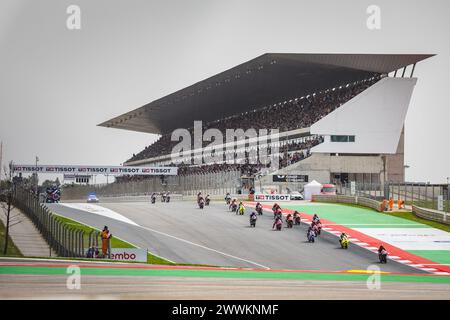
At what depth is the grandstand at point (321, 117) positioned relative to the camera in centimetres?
4125

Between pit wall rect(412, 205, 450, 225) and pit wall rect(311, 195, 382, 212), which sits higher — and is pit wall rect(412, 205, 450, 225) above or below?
below

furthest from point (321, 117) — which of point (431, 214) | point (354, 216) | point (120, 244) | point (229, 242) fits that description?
point (120, 244)

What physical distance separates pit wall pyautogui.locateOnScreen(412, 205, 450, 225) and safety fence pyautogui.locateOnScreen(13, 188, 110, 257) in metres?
12.9

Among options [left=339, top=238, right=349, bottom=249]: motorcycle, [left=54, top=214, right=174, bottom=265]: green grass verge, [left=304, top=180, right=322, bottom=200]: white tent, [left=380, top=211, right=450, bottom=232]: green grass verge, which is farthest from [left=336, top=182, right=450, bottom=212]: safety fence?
[left=54, top=214, right=174, bottom=265]: green grass verge

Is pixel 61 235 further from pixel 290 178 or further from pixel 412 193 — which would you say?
pixel 290 178

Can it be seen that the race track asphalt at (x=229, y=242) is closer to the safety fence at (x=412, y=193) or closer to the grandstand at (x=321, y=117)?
the safety fence at (x=412, y=193)

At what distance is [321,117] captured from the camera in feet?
150

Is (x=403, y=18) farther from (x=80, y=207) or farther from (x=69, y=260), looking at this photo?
(x=80, y=207)

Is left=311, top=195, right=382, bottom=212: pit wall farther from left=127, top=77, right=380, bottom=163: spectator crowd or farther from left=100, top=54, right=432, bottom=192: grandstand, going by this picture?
left=127, top=77, right=380, bottom=163: spectator crowd

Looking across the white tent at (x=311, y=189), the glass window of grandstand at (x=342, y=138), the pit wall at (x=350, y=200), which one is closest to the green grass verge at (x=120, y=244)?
the pit wall at (x=350, y=200)

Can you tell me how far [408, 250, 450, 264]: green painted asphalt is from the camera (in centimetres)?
2223

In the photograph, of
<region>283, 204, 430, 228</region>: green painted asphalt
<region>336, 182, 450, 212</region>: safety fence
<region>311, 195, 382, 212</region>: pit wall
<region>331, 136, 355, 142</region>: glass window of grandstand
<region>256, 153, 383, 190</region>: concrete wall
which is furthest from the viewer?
<region>331, 136, 355, 142</region>: glass window of grandstand

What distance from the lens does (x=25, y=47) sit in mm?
22766
